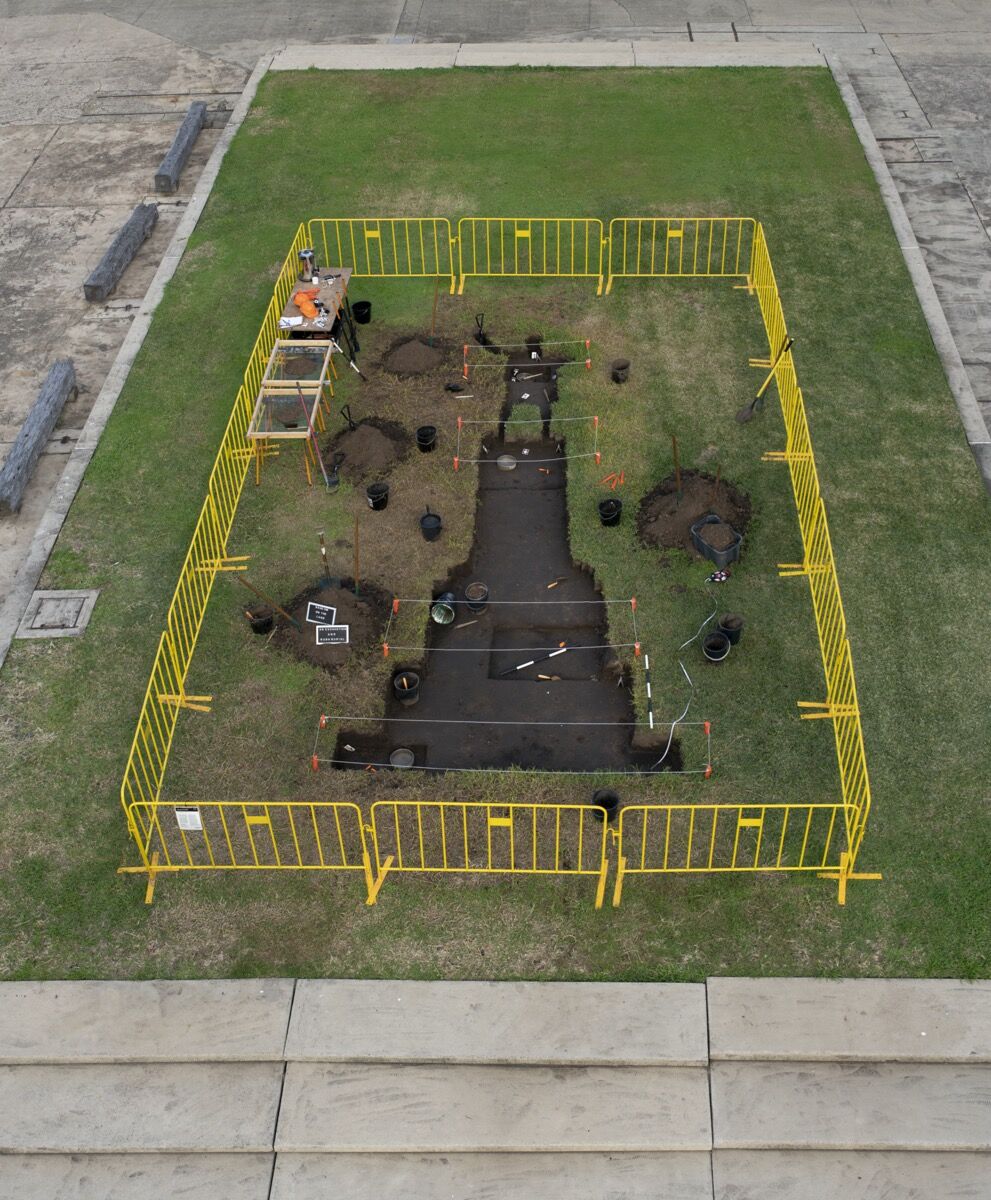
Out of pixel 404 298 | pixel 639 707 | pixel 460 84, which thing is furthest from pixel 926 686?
pixel 460 84

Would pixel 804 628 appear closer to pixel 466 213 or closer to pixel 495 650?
pixel 495 650

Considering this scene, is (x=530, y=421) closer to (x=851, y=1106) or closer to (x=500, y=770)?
(x=500, y=770)

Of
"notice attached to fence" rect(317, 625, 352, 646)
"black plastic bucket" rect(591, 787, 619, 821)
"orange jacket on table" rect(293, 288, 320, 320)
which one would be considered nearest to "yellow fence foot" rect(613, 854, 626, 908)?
"black plastic bucket" rect(591, 787, 619, 821)

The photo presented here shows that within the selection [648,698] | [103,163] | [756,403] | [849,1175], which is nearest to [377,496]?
[648,698]

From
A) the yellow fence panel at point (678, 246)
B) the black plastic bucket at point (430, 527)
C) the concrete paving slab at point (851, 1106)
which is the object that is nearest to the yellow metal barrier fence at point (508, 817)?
the concrete paving slab at point (851, 1106)

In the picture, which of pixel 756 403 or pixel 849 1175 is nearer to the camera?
pixel 849 1175
